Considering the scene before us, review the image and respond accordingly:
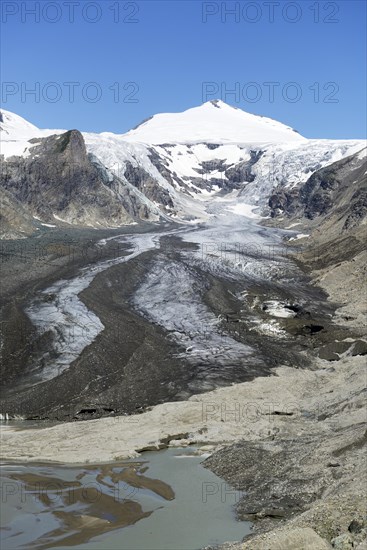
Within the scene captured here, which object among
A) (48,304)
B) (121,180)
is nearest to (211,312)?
(48,304)

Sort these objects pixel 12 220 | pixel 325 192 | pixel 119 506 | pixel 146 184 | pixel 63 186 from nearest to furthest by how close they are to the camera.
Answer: pixel 119 506 → pixel 12 220 → pixel 63 186 → pixel 325 192 → pixel 146 184

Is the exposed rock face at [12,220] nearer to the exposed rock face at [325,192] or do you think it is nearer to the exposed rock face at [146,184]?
the exposed rock face at [325,192]

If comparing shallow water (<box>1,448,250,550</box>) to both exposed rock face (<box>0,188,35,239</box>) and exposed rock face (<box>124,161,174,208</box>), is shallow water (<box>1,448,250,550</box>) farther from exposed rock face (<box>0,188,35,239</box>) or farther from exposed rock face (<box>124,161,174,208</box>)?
exposed rock face (<box>124,161,174,208</box>)

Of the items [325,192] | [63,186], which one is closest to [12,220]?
[63,186]

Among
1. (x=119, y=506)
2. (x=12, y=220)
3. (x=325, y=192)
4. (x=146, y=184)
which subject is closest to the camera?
(x=119, y=506)

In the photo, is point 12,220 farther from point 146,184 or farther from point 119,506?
point 119,506

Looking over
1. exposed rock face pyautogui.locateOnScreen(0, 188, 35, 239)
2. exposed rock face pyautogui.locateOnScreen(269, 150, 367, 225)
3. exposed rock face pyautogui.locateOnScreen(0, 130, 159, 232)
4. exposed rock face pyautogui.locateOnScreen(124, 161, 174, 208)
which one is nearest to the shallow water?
exposed rock face pyautogui.locateOnScreen(0, 188, 35, 239)

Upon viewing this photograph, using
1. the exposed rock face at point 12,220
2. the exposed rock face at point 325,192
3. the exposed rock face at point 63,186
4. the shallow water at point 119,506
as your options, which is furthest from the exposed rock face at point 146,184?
the shallow water at point 119,506

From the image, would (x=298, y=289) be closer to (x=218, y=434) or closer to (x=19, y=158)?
(x=218, y=434)
